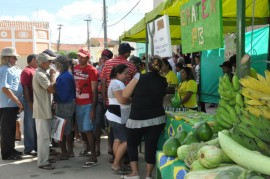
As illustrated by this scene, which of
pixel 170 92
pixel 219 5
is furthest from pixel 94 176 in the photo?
pixel 219 5

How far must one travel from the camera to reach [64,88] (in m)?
5.31

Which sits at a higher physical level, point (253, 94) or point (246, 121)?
point (253, 94)

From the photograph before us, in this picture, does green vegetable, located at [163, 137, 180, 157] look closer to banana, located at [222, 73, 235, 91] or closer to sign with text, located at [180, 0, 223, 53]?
banana, located at [222, 73, 235, 91]

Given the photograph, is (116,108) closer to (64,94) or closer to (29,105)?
(64,94)

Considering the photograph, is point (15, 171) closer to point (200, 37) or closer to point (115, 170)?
point (115, 170)

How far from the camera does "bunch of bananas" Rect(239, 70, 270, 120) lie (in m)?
2.00

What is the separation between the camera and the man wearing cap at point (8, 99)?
552cm

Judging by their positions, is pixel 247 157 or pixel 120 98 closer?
pixel 247 157

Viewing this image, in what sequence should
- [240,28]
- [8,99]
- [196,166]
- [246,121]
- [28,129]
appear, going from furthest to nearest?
[28,129] < [8,99] < [240,28] < [196,166] < [246,121]

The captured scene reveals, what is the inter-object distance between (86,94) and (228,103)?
281 centimetres

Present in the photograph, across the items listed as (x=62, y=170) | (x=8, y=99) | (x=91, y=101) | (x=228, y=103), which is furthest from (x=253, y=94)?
(x=8, y=99)

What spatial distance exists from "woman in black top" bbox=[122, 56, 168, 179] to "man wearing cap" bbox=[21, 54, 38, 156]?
7.19 feet

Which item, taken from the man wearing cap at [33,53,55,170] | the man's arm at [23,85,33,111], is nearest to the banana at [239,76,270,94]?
the man wearing cap at [33,53,55,170]

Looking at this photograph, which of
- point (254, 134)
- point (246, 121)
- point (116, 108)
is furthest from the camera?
point (116, 108)
